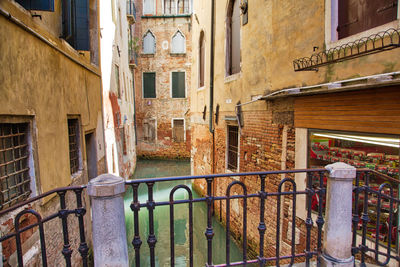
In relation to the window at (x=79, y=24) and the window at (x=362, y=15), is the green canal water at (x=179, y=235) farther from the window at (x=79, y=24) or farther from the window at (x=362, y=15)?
the window at (x=362, y=15)

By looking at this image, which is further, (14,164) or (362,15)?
(362,15)

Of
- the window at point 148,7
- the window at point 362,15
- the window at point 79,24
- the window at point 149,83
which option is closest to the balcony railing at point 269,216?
the window at point 362,15

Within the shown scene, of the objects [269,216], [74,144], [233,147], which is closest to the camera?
[269,216]

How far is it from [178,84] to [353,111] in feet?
50.2

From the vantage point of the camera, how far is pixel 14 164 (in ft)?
10.4

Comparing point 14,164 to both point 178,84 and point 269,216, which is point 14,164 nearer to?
point 269,216

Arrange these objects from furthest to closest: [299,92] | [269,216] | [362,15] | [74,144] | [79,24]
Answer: [79,24]
[74,144]
[269,216]
[299,92]
[362,15]

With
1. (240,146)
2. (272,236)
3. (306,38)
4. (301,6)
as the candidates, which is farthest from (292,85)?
(272,236)

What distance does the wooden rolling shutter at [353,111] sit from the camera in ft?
9.73

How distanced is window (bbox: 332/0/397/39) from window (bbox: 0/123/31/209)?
4.38 m

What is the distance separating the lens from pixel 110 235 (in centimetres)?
197

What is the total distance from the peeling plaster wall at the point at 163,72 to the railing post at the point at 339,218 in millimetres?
15717

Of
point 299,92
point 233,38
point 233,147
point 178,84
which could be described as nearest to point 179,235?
point 233,147

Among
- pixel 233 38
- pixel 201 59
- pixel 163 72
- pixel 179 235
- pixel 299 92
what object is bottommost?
pixel 179 235
